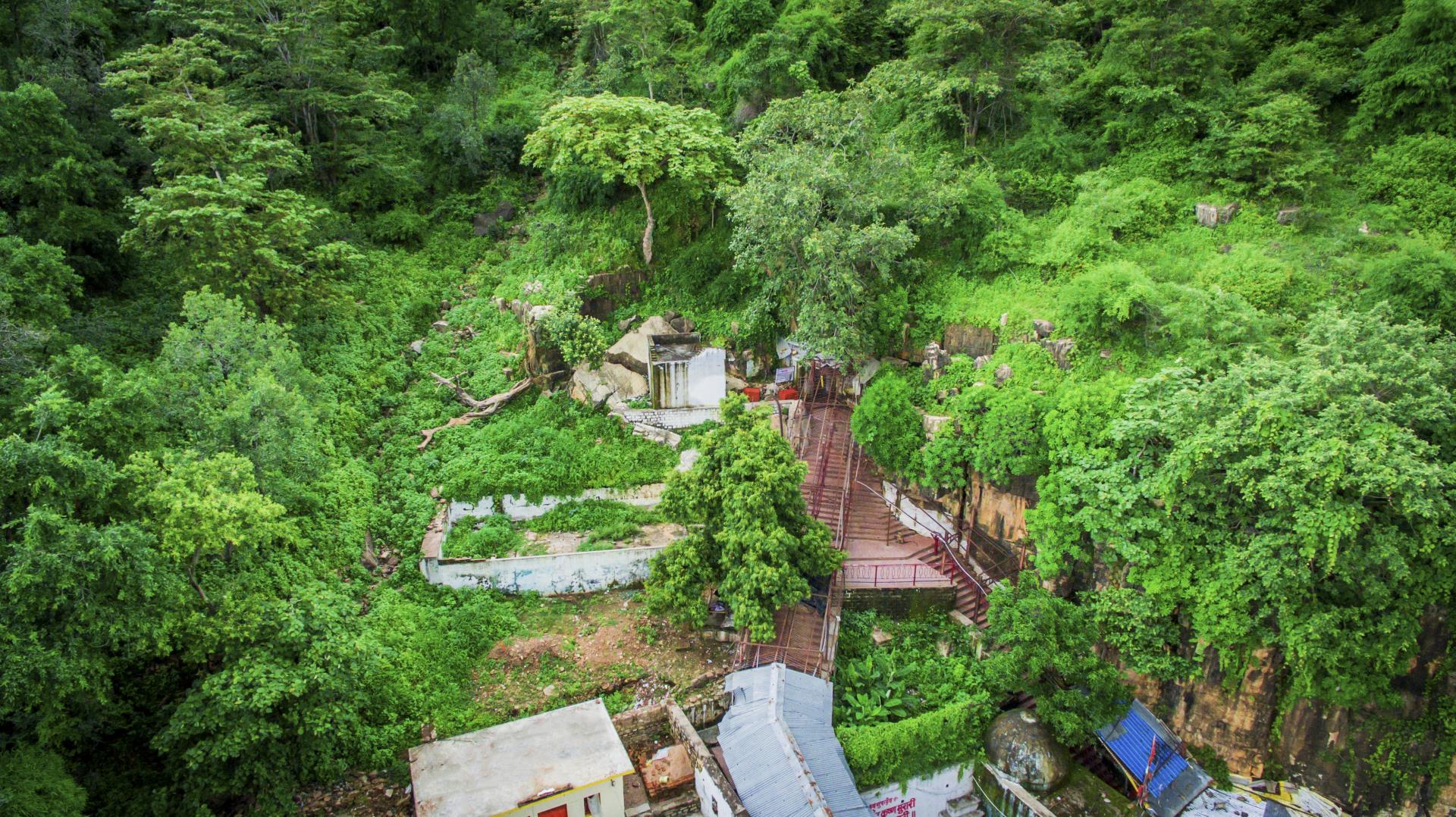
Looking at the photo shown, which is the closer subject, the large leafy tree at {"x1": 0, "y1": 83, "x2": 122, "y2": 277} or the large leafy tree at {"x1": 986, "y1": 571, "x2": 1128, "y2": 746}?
the large leafy tree at {"x1": 986, "y1": 571, "x2": 1128, "y2": 746}

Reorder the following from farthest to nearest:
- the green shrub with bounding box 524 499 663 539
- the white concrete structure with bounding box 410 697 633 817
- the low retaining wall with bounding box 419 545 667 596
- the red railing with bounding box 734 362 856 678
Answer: the green shrub with bounding box 524 499 663 539, the low retaining wall with bounding box 419 545 667 596, the red railing with bounding box 734 362 856 678, the white concrete structure with bounding box 410 697 633 817

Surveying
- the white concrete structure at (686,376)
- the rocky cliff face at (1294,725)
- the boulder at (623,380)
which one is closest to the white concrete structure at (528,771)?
the white concrete structure at (686,376)

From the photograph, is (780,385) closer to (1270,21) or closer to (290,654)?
(290,654)

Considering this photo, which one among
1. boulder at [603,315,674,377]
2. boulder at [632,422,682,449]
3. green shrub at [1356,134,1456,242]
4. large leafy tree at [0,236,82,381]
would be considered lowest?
boulder at [632,422,682,449]

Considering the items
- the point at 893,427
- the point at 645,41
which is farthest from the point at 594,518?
the point at 645,41

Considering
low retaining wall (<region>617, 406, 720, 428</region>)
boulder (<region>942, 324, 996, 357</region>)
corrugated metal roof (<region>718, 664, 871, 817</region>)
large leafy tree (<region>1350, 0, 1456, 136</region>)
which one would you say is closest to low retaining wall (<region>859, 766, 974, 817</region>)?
corrugated metal roof (<region>718, 664, 871, 817</region>)

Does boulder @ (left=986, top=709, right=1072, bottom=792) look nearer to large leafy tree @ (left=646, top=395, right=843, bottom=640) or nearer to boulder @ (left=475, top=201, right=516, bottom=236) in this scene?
large leafy tree @ (left=646, top=395, right=843, bottom=640)

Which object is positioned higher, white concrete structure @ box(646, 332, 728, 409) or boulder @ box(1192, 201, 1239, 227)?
boulder @ box(1192, 201, 1239, 227)

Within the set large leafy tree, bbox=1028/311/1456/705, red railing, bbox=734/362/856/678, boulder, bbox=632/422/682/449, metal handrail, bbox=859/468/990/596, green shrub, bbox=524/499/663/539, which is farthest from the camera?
boulder, bbox=632/422/682/449

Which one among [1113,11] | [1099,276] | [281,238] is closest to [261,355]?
[281,238]
